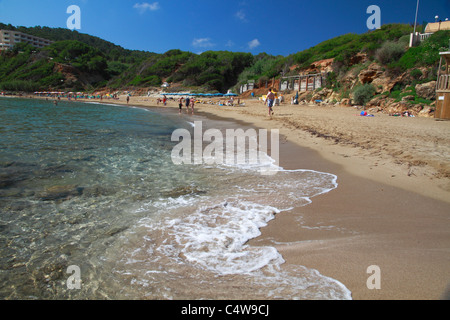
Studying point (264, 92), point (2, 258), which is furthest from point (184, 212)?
point (264, 92)

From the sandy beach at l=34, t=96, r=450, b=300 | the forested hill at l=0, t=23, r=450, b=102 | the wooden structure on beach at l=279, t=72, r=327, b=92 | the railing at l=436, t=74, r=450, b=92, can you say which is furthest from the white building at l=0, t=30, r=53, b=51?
the sandy beach at l=34, t=96, r=450, b=300

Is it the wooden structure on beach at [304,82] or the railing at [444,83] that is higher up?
the wooden structure on beach at [304,82]

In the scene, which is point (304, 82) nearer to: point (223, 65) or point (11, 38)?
point (223, 65)

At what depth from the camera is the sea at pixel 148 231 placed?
2105 mm

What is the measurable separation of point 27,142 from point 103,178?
5.14 meters

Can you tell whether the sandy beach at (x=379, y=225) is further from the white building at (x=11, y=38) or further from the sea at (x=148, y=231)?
the white building at (x=11, y=38)

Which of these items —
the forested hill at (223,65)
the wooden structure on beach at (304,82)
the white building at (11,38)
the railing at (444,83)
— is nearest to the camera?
the railing at (444,83)

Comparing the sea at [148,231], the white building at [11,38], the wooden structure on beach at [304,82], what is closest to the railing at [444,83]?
the sea at [148,231]

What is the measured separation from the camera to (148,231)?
304 cm

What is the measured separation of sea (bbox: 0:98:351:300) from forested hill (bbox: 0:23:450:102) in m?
17.1

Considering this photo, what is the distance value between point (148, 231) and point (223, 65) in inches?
2441

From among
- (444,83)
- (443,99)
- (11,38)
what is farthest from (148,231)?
(11,38)

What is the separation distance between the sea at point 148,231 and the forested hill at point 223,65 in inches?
674

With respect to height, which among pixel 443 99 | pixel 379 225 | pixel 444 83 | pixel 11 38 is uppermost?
pixel 11 38
